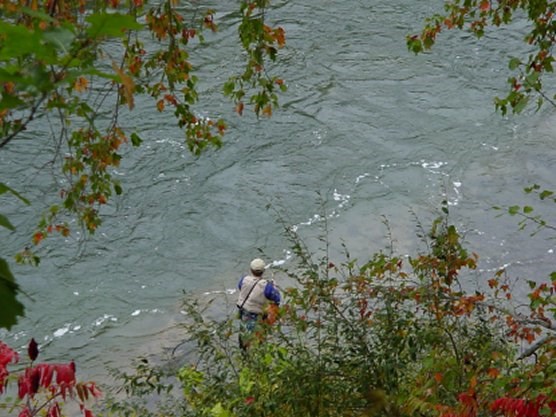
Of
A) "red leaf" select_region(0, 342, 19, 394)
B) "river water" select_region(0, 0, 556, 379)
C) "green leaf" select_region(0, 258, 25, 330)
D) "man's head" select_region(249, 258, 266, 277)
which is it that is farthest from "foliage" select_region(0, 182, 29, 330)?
"river water" select_region(0, 0, 556, 379)

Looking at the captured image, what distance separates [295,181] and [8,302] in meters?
10.7

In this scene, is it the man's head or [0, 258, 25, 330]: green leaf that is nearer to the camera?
[0, 258, 25, 330]: green leaf

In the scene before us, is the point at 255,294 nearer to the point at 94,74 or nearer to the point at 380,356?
the point at 380,356

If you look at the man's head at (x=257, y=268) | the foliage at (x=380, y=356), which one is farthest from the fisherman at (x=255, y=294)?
the foliage at (x=380, y=356)

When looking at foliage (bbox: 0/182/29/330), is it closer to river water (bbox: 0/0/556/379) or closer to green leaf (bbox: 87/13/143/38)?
green leaf (bbox: 87/13/143/38)

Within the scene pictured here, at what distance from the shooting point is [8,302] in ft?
4.09

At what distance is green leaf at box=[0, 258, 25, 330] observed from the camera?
48.6 inches

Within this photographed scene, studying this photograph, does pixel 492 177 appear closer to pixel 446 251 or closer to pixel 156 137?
pixel 156 137

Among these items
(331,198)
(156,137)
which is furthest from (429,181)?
(156,137)

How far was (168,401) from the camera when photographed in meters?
6.97

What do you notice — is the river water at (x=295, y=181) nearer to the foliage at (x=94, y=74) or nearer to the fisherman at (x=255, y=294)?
the foliage at (x=94, y=74)

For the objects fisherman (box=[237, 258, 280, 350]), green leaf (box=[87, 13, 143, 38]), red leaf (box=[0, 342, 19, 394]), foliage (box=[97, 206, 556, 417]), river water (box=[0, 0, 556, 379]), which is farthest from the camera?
river water (box=[0, 0, 556, 379])

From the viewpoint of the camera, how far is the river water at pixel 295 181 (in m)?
9.84

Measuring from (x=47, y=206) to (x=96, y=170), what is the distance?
622cm
